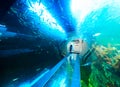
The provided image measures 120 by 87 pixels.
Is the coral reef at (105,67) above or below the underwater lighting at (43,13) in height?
below

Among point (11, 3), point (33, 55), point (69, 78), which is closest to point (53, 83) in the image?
point (69, 78)

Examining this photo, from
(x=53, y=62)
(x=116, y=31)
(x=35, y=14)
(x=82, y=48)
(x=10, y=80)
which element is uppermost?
(x=35, y=14)

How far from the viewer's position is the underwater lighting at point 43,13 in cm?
210

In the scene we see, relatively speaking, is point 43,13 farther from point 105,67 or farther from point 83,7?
point 105,67

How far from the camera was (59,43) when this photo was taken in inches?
82.8

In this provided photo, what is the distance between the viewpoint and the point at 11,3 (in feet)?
6.98

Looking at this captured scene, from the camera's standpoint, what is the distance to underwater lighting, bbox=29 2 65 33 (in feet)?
6.88

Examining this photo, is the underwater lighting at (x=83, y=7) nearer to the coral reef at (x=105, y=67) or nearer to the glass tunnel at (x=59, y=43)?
the glass tunnel at (x=59, y=43)

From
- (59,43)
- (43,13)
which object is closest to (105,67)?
(59,43)

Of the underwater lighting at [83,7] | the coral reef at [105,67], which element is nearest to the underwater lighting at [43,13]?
the underwater lighting at [83,7]

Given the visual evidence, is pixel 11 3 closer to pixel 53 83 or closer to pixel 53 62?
pixel 53 62

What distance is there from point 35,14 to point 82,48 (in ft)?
1.85

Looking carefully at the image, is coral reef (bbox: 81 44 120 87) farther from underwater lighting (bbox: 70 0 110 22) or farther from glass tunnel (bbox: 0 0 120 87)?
underwater lighting (bbox: 70 0 110 22)

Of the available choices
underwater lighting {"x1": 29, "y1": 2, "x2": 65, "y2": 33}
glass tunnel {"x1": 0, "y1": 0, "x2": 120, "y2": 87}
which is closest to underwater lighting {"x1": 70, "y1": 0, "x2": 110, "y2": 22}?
glass tunnel {"x1": 0, "y1": 0, "x2": 120, "y2": 87}
